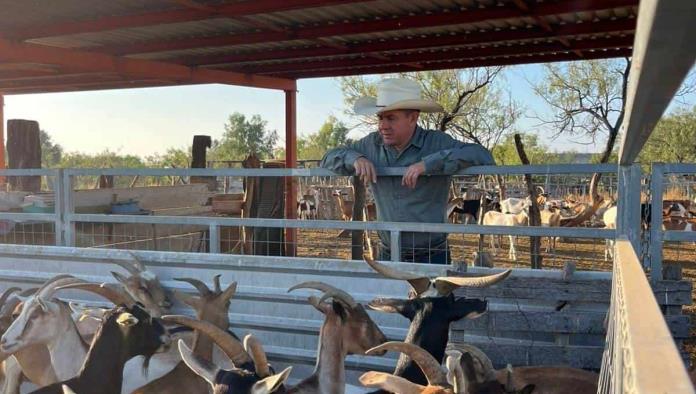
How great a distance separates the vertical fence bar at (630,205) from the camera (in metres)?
3.40

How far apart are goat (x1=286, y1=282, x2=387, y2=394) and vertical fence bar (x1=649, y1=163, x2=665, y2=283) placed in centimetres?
160

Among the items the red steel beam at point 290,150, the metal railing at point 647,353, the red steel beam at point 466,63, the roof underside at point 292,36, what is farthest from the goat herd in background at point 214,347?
the red steel beam at point 466,63

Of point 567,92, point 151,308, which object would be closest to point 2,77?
point 151,308

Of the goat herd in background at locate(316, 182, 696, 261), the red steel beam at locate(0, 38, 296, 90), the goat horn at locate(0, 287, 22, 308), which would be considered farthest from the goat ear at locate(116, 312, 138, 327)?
the goat herd in background at locate(316, 182, 696, 261)

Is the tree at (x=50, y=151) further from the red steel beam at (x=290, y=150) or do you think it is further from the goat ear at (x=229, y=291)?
the goat ear at (x=229, y=291)

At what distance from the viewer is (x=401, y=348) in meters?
2.99

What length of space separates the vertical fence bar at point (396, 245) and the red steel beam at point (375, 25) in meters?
4.12

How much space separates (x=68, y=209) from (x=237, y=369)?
322cm

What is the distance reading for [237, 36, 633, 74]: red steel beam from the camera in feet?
32.9

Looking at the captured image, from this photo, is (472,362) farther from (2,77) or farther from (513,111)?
(513,111)

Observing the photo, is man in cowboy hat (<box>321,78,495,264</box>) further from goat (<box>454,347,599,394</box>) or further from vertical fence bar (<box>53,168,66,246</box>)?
vertical fence bar (<box>53,168,66,246</box>)

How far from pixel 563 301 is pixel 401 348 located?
4.23 ft

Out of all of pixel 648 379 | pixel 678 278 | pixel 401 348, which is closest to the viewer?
pixel 648 379

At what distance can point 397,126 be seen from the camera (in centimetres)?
466
